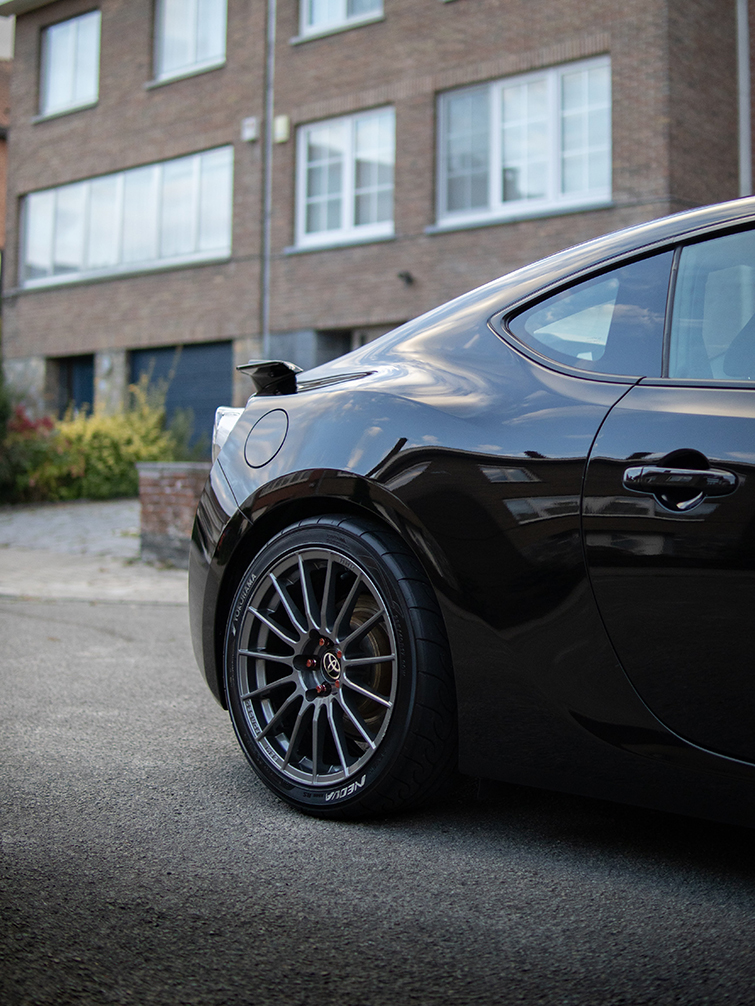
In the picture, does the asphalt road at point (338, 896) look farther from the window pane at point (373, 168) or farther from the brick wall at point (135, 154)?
the brick wall at point (135, 154)

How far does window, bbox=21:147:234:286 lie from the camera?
57.5 ft

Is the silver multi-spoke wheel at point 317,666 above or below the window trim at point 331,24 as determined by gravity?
below

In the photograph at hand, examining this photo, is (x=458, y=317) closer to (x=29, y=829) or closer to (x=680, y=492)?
(x=680, y=492)

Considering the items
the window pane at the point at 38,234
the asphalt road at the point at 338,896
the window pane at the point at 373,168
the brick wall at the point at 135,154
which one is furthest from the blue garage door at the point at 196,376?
the asphalt road at the point at 338,896

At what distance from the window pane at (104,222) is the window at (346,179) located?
449 cm

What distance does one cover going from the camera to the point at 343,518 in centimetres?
261

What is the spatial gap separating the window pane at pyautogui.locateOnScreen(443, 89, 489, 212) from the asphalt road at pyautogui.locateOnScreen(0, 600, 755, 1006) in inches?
498

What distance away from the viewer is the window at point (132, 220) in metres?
17.5

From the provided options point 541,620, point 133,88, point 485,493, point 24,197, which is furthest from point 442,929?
point 24,197

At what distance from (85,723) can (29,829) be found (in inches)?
43.0

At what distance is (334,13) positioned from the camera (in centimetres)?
1589

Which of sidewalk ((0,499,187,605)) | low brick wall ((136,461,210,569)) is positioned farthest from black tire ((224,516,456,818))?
low brick wall ((136,461,210,569))

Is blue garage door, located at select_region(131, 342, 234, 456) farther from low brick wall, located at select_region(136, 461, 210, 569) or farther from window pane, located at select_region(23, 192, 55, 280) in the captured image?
low brick wall, located at select_region(136, 461, 210, 569)

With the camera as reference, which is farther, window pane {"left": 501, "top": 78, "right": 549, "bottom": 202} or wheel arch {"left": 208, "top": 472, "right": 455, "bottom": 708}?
window pane {"left": 501, "top": 78, "right": 549, "bottom": 202}
